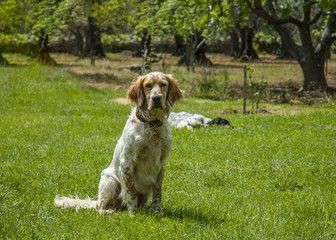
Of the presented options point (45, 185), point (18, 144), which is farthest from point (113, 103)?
point (45, 185)

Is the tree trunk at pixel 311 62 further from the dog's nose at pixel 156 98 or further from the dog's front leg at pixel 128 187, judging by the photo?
the dog's front leg at pixel 128 187

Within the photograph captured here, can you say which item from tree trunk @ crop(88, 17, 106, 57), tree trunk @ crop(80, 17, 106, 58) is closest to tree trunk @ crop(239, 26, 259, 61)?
tree trunk @ crop(80, 17, 106, 58)

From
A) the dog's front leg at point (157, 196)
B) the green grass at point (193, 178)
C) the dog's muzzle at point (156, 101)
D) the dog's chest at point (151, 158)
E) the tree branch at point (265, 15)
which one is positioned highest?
the tree branch at point (265, 15)

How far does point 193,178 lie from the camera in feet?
18.3

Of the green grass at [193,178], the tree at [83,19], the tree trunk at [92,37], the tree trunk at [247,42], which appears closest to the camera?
the green grass at [193,178]

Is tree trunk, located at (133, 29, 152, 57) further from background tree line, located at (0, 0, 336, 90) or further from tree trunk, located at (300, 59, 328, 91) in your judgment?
tree trunk, located at (300, 59, 328, 91)

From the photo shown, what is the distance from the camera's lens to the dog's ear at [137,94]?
419 cm

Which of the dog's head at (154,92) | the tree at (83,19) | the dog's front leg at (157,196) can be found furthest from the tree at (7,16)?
the dog's front leg at (157,196)

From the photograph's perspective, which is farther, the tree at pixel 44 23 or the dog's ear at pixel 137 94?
the tree at pixel 44 23

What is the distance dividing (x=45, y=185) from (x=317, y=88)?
1292 centimetres

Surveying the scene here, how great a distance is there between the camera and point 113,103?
1277cm

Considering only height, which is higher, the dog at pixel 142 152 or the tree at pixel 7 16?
the tree at pixel 7 16

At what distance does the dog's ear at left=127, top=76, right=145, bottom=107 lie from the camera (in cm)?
419

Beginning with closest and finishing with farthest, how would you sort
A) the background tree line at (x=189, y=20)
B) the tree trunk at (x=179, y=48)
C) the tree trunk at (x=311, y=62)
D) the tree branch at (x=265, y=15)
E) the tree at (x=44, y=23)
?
1. the background tree line at (x=189, y=20)
2. the tree branch at (x=265, y=15)
3. the tree trunk at (x=311, y=62)
4. the tree at (x=44, y=23)
5. the tree trunk at (x=179, y=48)
